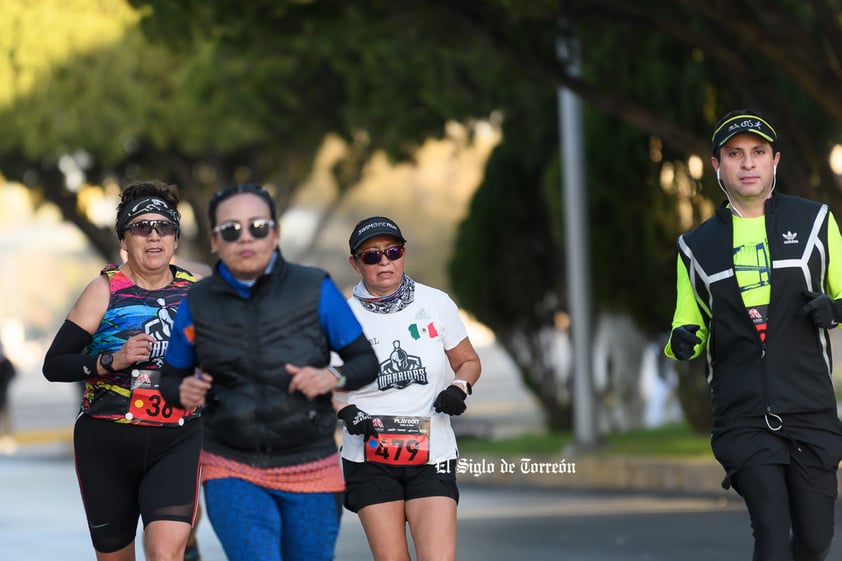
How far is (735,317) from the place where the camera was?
619cm

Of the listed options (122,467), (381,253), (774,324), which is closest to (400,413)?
(381,253)

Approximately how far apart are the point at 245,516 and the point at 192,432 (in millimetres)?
1429

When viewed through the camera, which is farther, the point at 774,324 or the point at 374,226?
the point at 374,226

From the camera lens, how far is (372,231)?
677 centimetres

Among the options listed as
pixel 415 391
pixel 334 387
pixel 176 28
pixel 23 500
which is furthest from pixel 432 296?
pixel 23 500

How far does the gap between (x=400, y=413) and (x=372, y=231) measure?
2.42 ft

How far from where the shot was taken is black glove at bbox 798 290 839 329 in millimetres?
5965

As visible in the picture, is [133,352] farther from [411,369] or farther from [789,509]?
[789,509]

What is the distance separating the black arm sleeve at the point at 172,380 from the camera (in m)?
5.51

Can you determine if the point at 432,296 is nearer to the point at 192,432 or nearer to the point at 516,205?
the point at 192,432

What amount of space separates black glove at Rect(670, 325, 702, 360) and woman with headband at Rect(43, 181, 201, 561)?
1942mm

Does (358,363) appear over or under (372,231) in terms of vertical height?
under

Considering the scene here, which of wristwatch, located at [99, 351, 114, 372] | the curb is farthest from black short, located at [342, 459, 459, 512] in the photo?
the curb

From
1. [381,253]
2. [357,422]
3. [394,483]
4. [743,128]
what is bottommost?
[394,483]
